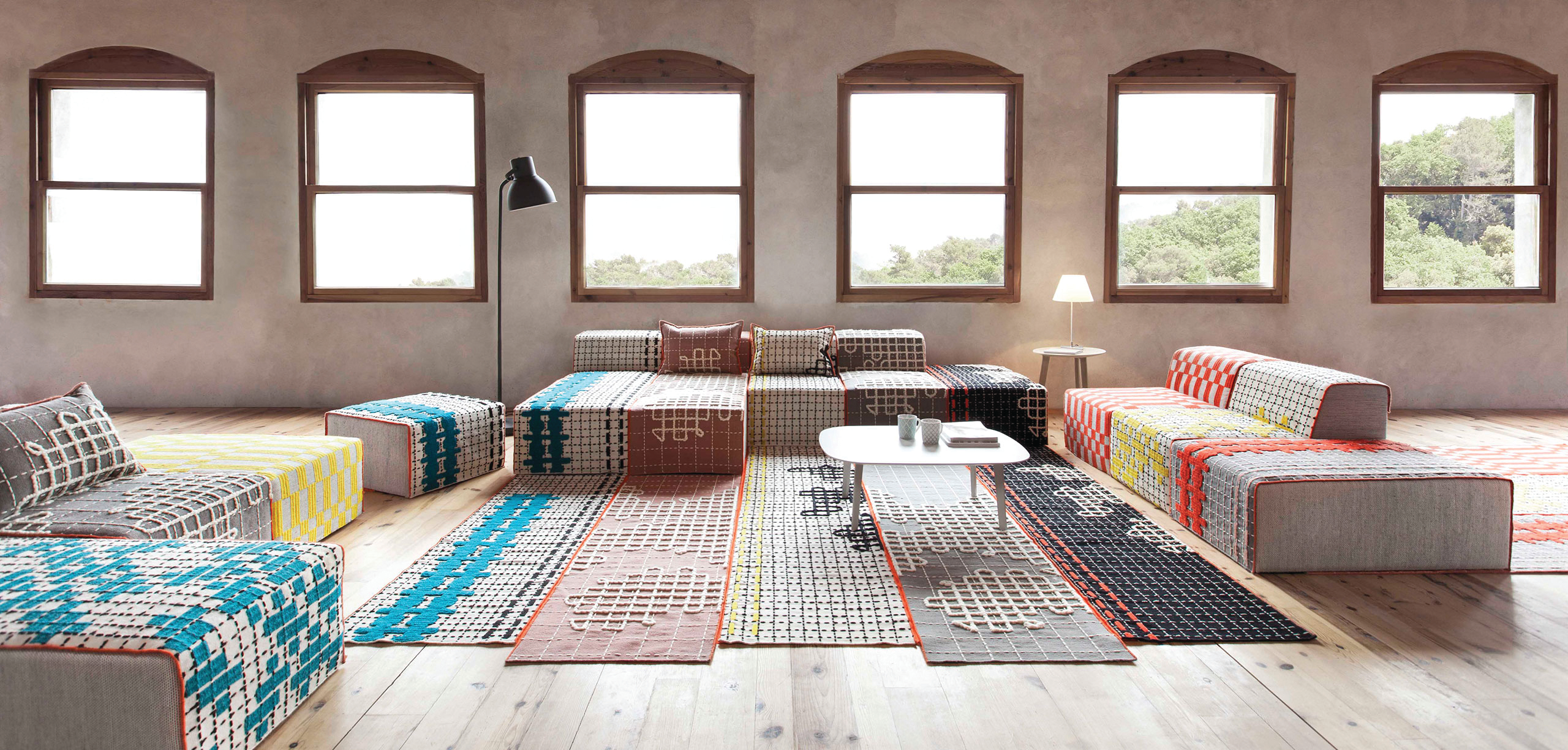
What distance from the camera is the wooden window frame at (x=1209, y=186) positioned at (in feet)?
21.0

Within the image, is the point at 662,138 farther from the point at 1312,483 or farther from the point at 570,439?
the point at 1312,483

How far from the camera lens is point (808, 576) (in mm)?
2982

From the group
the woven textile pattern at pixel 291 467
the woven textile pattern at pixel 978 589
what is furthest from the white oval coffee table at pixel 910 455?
the woven textile pattern at pixel 291 467

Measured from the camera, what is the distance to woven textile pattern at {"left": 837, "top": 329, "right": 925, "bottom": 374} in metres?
5.89

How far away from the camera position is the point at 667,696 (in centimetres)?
213

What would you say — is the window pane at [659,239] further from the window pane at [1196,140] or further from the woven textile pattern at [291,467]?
the woven textile pattern at [291,467]

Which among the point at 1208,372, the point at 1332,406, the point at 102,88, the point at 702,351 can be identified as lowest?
the point at 1332,406

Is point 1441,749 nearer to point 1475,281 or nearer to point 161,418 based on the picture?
point 1475,281

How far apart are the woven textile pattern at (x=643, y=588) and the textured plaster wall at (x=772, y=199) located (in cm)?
304

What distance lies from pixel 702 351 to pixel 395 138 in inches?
113

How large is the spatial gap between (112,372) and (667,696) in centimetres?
650

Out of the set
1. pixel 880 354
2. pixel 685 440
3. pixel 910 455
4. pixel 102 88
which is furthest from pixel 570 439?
pixel 102 88

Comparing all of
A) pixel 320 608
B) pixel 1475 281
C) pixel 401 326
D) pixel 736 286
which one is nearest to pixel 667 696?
pixel 320 608

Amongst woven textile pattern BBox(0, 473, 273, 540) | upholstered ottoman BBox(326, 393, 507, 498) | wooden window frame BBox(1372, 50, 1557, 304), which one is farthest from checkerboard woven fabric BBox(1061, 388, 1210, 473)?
→ woven textile pattern BBox(0, 473, 273, 540)
